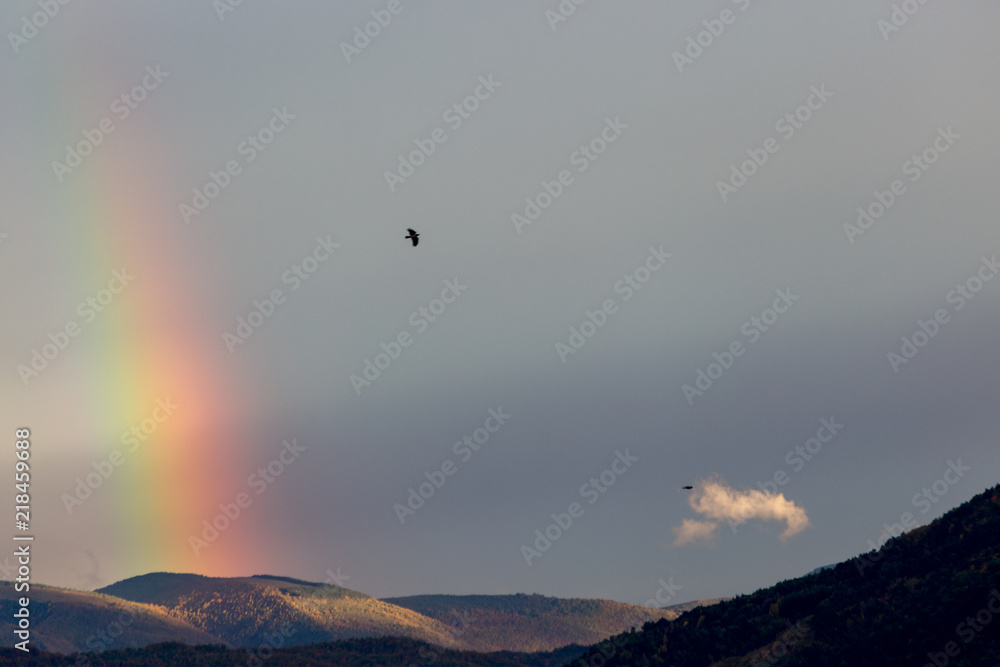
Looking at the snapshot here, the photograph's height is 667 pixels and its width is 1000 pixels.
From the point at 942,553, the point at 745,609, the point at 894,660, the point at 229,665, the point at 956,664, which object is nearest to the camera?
the point at 956,664

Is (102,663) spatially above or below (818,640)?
above

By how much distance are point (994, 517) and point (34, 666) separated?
597ft

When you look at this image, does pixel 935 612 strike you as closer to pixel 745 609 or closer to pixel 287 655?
pixel 745 609

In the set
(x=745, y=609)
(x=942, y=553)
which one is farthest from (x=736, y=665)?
(x=942, y=553)

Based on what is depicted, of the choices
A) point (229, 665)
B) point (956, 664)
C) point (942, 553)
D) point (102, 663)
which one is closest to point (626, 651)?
point (942, 553)

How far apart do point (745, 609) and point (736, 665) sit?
17.2m

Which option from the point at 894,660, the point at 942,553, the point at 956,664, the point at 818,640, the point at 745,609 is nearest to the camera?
the point at 956,664

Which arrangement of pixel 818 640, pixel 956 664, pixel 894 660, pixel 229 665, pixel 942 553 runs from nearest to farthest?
pixel 956 664 < pixel 894 660 < pixel 818 640 < pixel 942 553 < pixel 229 665

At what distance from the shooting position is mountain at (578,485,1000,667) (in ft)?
277

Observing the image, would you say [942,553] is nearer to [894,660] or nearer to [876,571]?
[876,571]

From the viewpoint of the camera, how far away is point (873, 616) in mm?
95812

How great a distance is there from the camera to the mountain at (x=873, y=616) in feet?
277

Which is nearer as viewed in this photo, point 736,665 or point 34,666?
point 736,665

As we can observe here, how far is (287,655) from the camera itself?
198625mm
